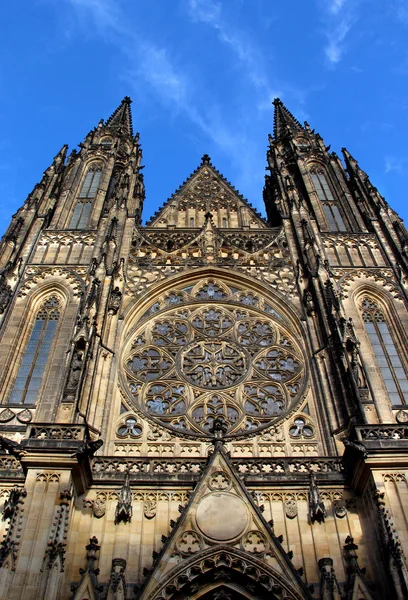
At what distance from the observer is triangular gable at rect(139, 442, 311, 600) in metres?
10.3

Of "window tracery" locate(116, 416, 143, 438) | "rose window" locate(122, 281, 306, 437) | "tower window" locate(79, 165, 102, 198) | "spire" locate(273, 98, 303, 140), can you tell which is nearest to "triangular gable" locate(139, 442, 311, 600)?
"rose window" locate(122, 281, 306, 437)

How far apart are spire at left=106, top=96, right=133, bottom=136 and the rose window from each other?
1410cm

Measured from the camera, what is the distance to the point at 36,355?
15.6 meters

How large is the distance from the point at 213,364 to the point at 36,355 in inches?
187

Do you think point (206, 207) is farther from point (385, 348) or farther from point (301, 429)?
point (301, 429)

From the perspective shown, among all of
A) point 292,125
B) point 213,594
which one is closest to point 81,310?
point 213,594

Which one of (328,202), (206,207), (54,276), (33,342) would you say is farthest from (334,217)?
(33,342)

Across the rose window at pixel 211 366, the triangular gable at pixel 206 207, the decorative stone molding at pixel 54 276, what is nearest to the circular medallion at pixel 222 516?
the rose window at pixel 211 366

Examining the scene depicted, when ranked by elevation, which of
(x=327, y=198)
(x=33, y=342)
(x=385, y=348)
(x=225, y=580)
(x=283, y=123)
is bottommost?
(x=225, y=580)

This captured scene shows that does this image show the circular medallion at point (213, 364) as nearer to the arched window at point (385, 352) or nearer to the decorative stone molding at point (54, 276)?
the arched window at point (385, 352)

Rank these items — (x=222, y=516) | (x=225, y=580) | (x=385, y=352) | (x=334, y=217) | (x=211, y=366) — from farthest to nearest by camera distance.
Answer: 1. (x=334, y=217)
2. (x=385, y=352)
3. (x=211, y=366)
4. (x=222, y=516)
5. (x=225, y=580)

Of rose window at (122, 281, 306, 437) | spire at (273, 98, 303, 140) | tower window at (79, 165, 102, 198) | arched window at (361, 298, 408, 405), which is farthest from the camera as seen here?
spire at (273, 98, 303, 140)

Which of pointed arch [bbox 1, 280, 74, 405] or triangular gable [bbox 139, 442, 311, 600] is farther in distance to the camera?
pointed arch [bbox 1, 280, 74, 405]

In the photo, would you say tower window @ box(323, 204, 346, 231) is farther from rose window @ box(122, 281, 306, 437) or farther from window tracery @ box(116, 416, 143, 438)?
window tracery @ box(116, 416, 143, 438)
